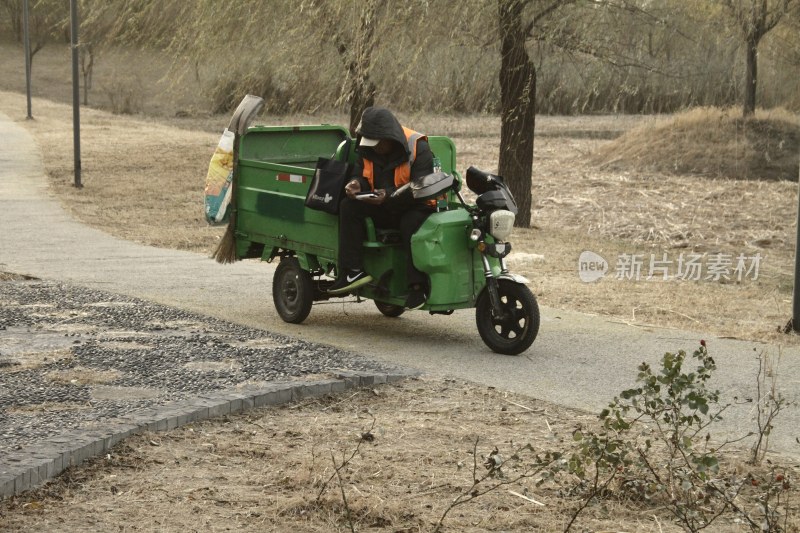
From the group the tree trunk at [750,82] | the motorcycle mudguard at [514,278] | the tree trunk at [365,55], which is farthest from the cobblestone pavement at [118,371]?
the tree trunk at [750,82]

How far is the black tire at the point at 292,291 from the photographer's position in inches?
359

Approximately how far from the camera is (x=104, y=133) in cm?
3142

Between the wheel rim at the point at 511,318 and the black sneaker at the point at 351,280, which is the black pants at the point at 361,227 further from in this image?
the wheel rim at the point at 511,318

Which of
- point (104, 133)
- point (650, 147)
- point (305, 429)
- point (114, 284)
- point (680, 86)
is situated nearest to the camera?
point (305, 429)

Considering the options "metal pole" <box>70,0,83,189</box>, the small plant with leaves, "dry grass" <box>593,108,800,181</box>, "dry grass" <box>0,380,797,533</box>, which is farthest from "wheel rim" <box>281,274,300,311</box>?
"dry grass" <box>593,108,800,181</box>

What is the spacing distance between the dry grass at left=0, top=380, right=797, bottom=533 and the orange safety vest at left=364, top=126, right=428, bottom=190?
7.21 ft

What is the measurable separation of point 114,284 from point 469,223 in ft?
12.8

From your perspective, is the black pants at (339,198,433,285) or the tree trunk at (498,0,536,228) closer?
the black pants at (339,198,433,285)

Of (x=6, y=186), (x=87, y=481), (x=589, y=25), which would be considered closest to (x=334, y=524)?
(x=87, y=481)

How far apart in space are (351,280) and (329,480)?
3.92 m

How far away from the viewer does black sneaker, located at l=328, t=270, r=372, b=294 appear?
869 centimetres

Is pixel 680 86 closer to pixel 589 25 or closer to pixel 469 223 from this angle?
pixel 589 25

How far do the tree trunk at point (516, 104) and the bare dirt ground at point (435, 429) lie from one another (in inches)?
26.3

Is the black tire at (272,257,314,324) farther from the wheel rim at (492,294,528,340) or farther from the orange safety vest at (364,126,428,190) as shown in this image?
the wheel rim at (492,294,528,340)
